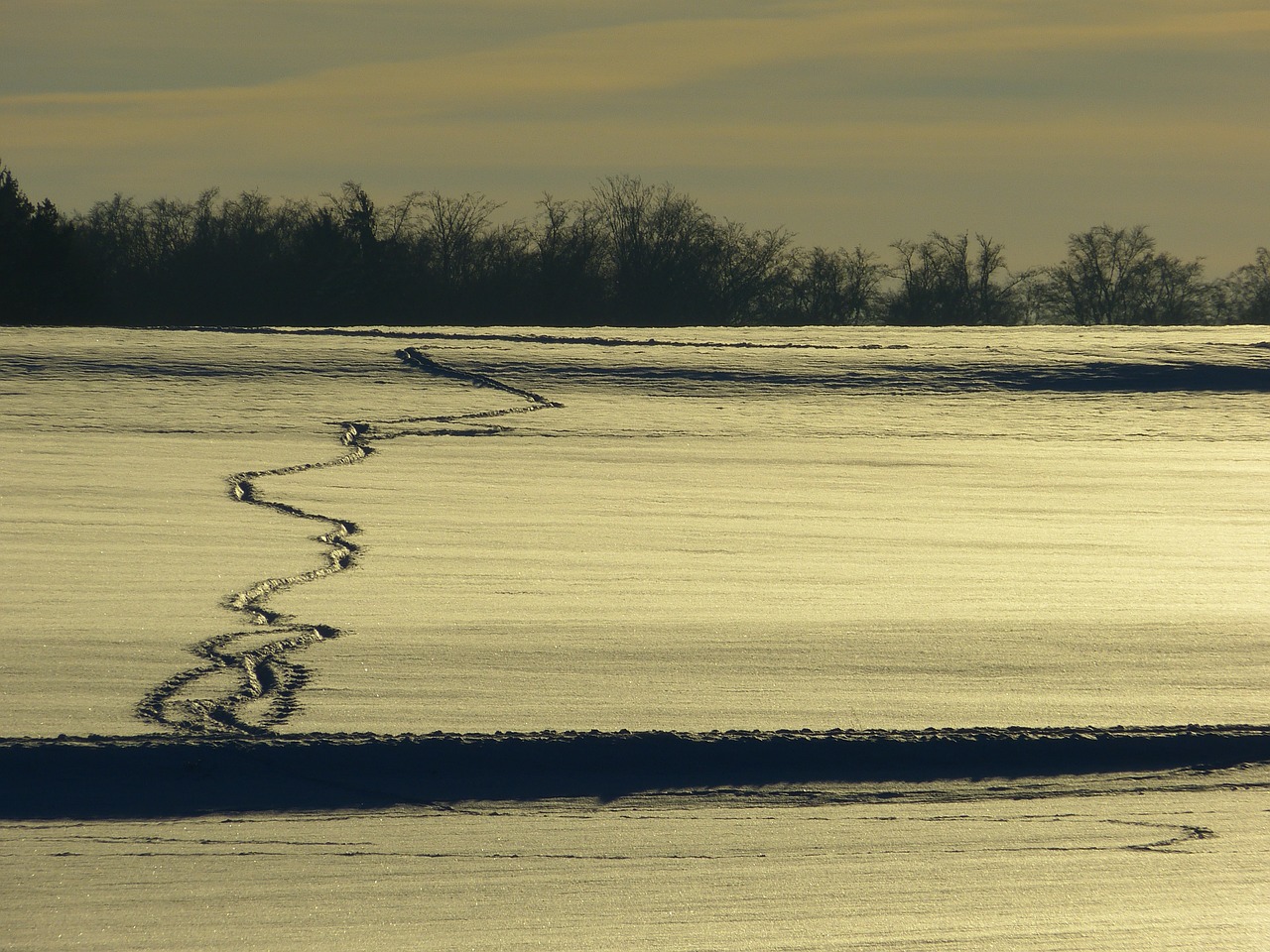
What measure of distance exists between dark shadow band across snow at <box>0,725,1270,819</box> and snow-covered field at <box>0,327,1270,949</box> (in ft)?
0.19

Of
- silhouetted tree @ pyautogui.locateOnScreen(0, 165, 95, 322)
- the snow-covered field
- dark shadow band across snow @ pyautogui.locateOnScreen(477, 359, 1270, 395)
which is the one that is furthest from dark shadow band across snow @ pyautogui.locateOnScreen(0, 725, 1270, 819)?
silhouetted tree @ pyautogui.locateOnScreen(0, 165, 95, 322)

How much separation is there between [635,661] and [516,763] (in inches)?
25.3

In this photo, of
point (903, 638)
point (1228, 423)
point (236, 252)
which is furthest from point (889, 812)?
point (236, 252)

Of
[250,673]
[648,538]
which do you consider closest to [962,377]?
[648,538]

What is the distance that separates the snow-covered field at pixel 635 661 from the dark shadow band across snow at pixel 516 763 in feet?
0.19

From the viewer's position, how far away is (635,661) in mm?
3125

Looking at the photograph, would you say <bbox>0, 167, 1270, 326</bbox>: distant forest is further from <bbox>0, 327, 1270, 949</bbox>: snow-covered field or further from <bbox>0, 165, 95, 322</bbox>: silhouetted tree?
<bbox>0, 327, 1270, 949</bbox>: snow-covered field

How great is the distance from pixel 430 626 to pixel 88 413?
6.03 metres

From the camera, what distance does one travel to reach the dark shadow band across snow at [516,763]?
2.39 meters

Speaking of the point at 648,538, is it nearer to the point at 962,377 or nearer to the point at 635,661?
the point at 635,661

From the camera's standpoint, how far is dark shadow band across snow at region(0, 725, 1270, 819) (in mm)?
2393

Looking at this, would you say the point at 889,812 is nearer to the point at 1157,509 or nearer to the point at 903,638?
the point at 903,638

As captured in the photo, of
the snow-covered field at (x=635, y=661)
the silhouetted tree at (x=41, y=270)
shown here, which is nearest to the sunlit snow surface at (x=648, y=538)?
the snow-covered field at (x=635, y=661)

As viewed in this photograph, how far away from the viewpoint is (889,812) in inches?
97.5
